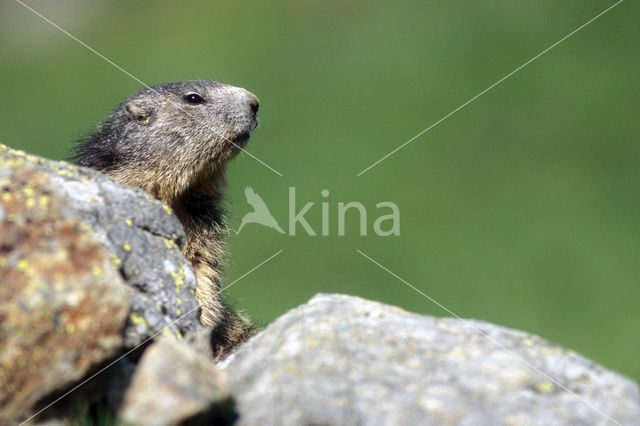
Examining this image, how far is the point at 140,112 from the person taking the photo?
8.49m

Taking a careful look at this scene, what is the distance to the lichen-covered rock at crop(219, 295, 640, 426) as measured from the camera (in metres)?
4.15

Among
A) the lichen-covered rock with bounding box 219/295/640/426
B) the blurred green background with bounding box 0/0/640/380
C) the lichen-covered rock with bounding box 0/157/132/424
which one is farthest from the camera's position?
the blurred green background with bounding box 0/0/640/380

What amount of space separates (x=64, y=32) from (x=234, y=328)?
27.7 metres

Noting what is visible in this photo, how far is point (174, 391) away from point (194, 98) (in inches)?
201

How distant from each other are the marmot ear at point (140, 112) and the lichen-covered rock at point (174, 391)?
15.3 ft

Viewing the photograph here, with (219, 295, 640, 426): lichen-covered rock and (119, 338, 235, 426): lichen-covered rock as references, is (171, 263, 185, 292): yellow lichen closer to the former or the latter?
(219, 295, 640, 426): lichen-covered rock

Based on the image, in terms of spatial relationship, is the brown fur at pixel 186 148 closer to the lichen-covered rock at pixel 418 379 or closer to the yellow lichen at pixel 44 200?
the lichen-covered rock at pixel 418 379

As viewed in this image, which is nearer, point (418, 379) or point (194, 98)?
point (418, 379)

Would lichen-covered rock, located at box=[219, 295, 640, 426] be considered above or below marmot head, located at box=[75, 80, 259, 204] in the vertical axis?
below

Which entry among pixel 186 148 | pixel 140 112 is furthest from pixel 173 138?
pixel 140 112

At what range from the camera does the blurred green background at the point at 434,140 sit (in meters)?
20.2

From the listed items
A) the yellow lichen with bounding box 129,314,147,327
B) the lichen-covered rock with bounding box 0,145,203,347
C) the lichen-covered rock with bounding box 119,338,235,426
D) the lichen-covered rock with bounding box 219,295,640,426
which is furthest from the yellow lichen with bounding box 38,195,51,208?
the lichen-covered rock with bounding box 219,295,640,426

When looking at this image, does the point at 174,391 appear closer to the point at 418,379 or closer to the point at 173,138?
the point at 418,379

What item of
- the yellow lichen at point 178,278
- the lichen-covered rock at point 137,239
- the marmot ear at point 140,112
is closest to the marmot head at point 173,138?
the marmot ear at point 140,112
